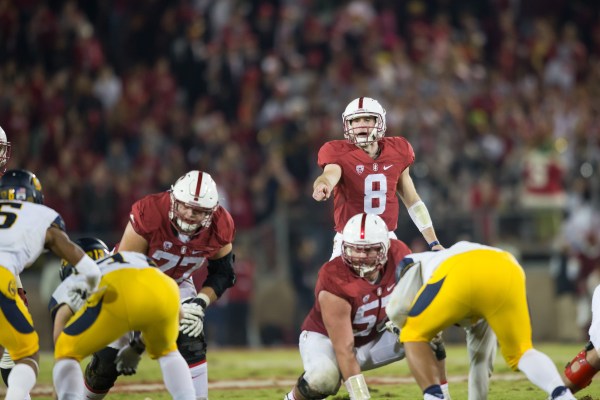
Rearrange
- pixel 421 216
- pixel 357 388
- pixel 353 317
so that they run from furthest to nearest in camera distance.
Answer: pixel 421 216 → pixel 353 317 → pixel 357 388

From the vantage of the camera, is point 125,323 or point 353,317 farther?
point 353,317

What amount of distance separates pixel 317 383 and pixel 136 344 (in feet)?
3.47

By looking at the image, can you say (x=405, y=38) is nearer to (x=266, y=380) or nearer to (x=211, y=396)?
(x=266, y=380)

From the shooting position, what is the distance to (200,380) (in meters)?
6.13

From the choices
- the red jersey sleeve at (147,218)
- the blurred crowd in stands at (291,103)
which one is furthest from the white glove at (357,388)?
Result: the blurred crowd in stands at (291,103)

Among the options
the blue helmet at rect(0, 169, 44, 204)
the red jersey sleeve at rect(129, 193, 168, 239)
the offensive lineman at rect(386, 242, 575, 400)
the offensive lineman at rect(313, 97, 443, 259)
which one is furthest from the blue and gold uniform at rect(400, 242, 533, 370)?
the blue helmet at rect(0, 169, 44, 204)

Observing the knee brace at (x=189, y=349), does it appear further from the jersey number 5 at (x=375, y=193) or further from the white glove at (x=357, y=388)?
the jersey number 5 at (x=375, y=193)

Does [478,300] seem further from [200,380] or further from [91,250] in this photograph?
[91,250]

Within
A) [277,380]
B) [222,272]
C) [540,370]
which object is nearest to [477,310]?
[540,370]

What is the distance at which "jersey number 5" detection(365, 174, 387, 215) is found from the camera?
7.05 m

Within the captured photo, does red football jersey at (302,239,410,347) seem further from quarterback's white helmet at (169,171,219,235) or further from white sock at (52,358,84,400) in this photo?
white sock at (52,358,84,400)

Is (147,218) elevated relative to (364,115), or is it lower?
lower

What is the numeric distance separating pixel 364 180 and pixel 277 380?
2370 mm

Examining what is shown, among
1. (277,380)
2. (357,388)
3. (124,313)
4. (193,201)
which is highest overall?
(193,201)
